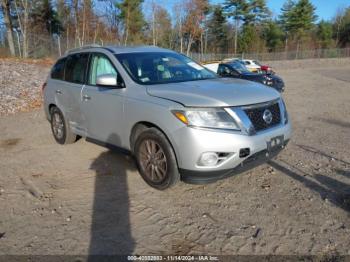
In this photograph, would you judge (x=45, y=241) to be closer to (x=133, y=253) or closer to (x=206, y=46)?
(x=133, y=253)

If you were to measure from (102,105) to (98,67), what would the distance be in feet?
2.34

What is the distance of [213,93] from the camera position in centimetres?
359

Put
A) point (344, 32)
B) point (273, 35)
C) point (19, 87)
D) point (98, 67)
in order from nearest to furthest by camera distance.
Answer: point (98, 67)
point (19, 87)
point (273, 35)
point (344, 32)

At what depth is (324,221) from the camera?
3.16m

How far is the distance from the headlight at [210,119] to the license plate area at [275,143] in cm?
54

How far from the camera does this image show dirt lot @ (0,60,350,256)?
2.91 meters

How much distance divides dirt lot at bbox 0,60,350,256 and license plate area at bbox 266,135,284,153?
55cm

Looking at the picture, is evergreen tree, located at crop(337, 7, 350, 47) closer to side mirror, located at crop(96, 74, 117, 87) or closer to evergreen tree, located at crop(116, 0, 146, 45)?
evergreen tree, located at crop(116, 0, 146, 45)

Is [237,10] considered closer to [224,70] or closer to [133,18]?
[133,18]

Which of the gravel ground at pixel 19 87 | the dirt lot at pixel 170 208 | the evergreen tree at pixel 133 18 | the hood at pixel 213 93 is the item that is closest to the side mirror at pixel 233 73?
the dirt lot at pixel 170 208

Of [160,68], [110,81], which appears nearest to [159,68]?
[160,68]

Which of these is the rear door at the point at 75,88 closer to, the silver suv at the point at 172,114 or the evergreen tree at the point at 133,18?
the silver suv at the point at 172,114

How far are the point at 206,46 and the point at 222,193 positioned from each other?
195ft

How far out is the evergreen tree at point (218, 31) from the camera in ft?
197
